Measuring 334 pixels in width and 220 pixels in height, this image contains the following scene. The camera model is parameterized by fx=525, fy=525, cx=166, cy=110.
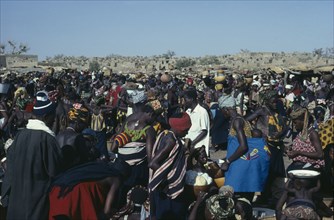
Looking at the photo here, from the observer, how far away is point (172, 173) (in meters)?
4.93

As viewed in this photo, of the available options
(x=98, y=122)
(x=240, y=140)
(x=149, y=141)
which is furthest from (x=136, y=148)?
(x=98, y=122)

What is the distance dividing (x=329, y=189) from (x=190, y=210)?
215 cm

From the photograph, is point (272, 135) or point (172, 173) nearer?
point (172, 173)

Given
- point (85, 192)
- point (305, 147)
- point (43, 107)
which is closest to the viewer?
point (85, 192)

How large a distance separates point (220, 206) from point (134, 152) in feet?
4.19

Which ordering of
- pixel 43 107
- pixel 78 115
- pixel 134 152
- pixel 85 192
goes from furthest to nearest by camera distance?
1. pixel 134 152
2. pixel 78 115
3. pixel 43 107
4. pixel 85 192

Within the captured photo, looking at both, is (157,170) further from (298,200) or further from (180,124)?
(298,200)

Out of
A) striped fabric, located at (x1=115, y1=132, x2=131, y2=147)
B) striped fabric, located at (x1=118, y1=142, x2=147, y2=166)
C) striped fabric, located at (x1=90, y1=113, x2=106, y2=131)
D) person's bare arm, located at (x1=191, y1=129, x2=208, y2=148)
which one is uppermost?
striped fabric, located at (x1=115, y1=132, x2=131, y2=147)

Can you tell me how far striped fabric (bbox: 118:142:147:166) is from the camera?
5836 millimetres

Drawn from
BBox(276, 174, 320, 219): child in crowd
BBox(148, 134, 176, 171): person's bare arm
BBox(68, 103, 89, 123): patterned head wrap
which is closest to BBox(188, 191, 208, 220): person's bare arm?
BBox(148, 134, 176, 171): person's bare arm

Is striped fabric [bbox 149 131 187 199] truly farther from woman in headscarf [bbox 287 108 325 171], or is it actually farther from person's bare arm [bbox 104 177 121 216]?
woman in headscarf [bbox 287 108 325 171]

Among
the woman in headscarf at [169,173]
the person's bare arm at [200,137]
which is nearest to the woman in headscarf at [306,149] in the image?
the woman in headscarf at [169,173]

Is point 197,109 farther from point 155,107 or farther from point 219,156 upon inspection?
point 219,156

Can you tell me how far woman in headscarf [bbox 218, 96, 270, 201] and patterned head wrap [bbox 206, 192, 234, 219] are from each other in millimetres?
1085
